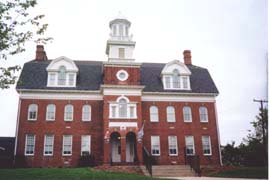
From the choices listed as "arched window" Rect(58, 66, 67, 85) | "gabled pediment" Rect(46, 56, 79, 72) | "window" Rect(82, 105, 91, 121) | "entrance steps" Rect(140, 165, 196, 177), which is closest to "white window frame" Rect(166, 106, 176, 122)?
"entrance steps" Rect(140, 165, 196, 177)

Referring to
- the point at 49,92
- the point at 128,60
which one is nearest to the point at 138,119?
the point at 128,60

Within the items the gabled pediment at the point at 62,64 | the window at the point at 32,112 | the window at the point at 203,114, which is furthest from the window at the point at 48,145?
the window at the point at 203,114

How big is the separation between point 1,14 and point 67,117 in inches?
501

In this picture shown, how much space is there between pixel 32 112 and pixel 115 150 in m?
6.19

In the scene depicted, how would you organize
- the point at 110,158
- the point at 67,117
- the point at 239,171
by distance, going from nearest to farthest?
1. the point at 239,171
2. the point at 110,158
3. the point at 67,117

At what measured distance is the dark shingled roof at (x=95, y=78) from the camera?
2145 cm

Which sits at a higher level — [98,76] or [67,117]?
[98,76]

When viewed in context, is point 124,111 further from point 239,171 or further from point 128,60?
point 239,171

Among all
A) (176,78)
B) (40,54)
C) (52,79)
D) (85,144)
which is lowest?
(85,144)

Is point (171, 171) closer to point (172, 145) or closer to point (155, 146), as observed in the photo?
point (155, 146)

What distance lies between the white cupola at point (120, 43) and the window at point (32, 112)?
6.09m

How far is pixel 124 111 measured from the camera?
67.0 ft

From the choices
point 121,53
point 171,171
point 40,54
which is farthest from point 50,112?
point 171,171

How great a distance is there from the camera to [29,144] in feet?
65.9
